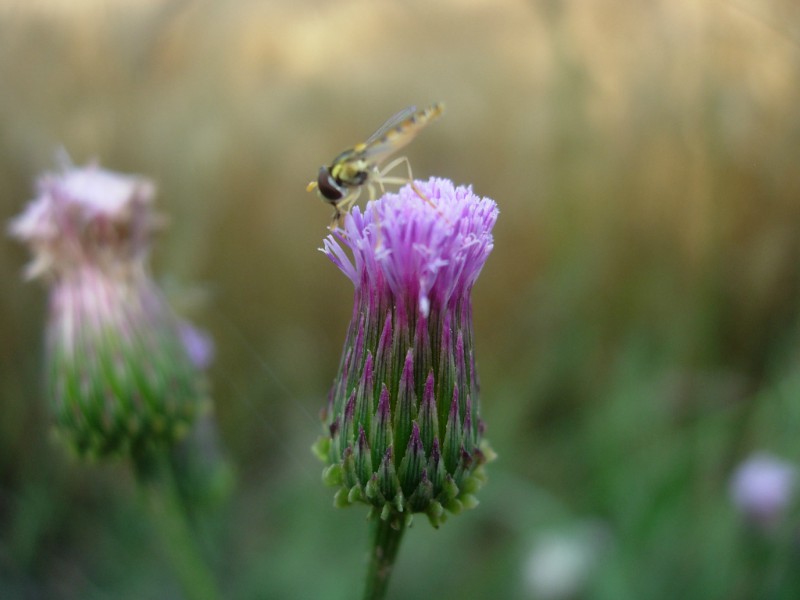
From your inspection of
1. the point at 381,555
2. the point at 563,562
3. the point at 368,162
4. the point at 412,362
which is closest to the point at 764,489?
the point at 563,562

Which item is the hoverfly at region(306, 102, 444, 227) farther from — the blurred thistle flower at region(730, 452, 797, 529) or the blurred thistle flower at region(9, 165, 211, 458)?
the blurred thistle flower at region(730, 452, 797, 529)

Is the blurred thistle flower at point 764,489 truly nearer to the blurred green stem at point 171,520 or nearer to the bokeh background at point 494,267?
the bokeh background at point 494,267

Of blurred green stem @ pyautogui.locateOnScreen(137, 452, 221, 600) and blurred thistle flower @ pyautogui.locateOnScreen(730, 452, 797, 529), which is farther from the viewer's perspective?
blurred thistle flower @ pyautogui.locateOnScreen(730, 452, 797, 529)

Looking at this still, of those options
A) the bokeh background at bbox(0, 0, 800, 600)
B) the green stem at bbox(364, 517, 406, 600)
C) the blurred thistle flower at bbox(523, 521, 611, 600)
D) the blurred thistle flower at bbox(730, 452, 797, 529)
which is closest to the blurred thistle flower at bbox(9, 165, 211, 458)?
the bokeh background at bbox(0, 0, 800, 600)

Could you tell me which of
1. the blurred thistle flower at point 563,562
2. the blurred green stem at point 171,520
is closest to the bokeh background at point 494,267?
the blurred thistle flower at point 563,562

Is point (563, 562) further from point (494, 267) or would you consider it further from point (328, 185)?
point (494, 267)

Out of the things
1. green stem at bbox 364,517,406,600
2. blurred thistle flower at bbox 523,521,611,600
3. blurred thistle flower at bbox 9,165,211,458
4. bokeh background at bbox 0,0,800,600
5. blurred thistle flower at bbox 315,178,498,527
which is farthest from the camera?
bokeh background at bbox 0,0,800,600

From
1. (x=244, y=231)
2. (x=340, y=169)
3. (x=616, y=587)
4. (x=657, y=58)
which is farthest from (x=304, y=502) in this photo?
(x=657, y=58)

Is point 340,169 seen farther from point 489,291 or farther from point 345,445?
point 489,291
